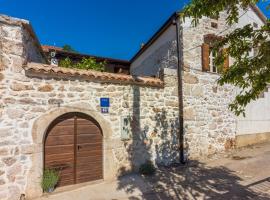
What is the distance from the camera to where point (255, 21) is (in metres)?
11.5

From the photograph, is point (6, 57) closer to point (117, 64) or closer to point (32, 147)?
point (32, 147)

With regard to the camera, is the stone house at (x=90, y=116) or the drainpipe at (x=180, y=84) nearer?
the stone house at (x=90, y=116)

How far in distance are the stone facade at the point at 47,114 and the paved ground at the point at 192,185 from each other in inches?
26.0

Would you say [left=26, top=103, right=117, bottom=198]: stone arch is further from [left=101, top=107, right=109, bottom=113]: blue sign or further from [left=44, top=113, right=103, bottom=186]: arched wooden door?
[left=101, top=107, right=109, bottom=113]: blue sign

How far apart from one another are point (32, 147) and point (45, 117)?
81 cm

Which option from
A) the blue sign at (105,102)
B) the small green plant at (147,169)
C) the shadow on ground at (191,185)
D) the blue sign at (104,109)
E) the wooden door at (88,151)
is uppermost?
the blue sign at (105,102)

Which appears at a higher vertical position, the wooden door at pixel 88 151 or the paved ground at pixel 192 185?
the wooden door at pixel 88 151

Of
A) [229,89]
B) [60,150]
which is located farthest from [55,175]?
[229,89]

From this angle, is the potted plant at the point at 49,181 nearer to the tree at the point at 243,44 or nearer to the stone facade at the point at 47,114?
the stone facade at the point at 47,114

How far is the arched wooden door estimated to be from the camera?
567 centimetres

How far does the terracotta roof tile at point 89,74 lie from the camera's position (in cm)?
540

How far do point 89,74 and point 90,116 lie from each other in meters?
1.24

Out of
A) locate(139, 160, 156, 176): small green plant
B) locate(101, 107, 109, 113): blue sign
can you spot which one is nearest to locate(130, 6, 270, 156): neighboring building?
locate(139, 160, 156, 176): small green plant

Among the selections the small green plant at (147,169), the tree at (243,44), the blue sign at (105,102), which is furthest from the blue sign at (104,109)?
the tree at (243,44)
